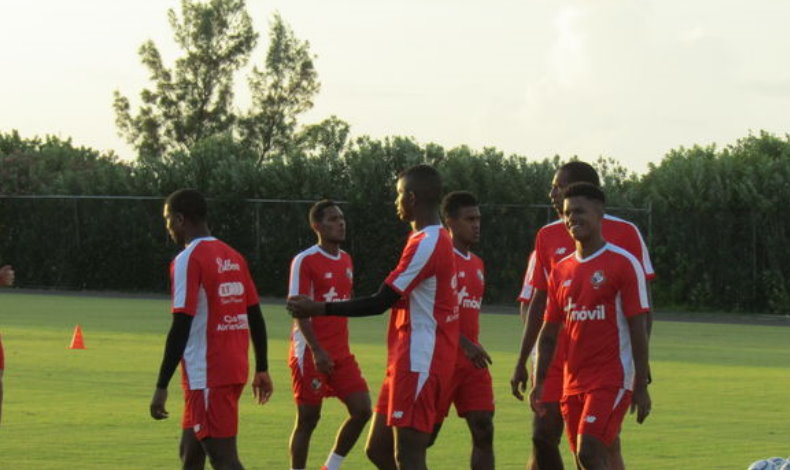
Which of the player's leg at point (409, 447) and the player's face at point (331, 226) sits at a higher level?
the player's face at point (331, 226)

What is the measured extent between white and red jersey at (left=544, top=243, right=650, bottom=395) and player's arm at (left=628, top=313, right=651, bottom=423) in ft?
0.19

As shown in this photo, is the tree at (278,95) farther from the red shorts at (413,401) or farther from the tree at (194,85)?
the red shorts at (413,401)

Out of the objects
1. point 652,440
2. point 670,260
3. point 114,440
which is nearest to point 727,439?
point 652,440

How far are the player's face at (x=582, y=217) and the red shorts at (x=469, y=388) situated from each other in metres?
1.98

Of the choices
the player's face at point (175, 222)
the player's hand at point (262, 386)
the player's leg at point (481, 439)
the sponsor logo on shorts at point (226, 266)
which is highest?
the player's face at point (175, 222)

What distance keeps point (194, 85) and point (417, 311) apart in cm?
7568

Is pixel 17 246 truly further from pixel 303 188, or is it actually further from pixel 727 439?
pixel 727 439

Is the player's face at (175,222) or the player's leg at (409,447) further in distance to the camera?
the player's face at (175,222)

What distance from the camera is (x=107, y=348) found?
968 inches

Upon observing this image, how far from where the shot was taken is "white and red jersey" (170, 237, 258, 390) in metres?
9.21

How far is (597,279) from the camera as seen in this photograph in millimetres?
9164

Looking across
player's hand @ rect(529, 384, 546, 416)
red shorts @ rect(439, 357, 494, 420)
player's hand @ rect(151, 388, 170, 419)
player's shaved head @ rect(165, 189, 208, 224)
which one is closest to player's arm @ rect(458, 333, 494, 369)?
red shorts @ rect(439, 357, 494, 420)

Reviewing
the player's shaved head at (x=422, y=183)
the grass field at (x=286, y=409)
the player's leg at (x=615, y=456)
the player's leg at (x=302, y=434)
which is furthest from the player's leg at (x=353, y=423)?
the player's shaved head at (x=422, y=183)

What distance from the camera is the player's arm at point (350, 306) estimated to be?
29.5ft
